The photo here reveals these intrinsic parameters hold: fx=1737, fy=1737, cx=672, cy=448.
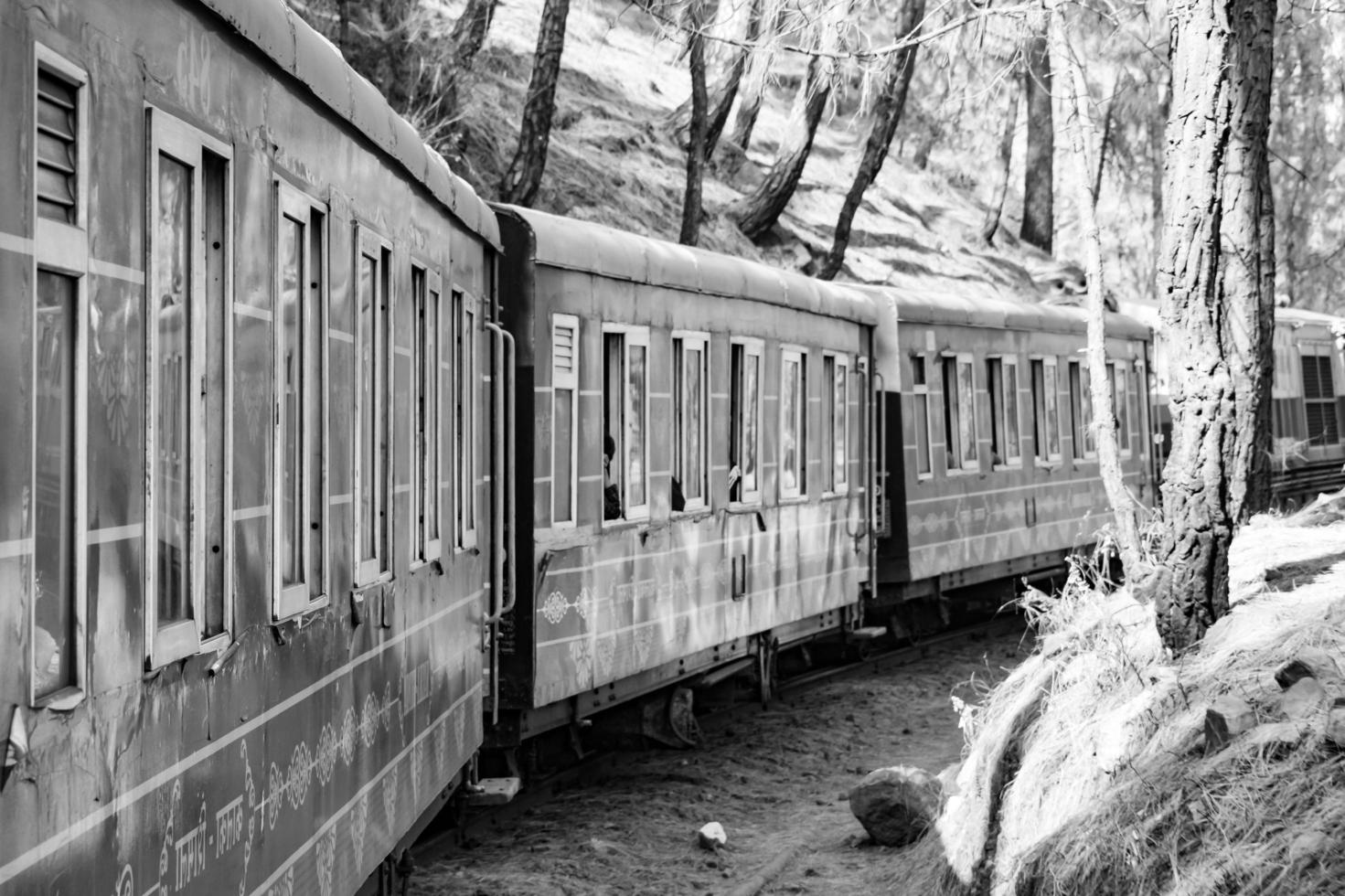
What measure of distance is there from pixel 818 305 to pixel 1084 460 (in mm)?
7029

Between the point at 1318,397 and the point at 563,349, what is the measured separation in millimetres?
19788

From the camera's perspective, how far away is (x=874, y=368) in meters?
15.3

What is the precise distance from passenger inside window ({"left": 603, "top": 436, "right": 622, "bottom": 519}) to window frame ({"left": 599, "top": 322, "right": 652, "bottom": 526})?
0.09 ft

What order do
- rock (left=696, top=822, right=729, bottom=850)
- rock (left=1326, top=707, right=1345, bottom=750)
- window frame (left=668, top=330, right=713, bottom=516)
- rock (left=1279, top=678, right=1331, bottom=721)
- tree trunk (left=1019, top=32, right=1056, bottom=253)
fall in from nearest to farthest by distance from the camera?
rock (left=1326, top=707, right=1345, bottom=750) → rock (left=1279, top=678, right=1331, bottom=721) → rock (left=696, top=822, right=729, bottom=850) → window frame (left=668, top=330, right=713, bottom=516) → tree trunk (left=1019, top=32, right=1056, bottom=253)

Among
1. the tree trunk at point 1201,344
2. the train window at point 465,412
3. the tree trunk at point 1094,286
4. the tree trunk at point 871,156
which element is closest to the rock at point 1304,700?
the tree trunk at point 1201,344

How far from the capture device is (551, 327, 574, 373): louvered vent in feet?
30.7

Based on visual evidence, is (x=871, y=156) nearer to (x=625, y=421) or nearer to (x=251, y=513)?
(x=625, y=421)

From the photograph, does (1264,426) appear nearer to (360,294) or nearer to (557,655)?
(557,655)

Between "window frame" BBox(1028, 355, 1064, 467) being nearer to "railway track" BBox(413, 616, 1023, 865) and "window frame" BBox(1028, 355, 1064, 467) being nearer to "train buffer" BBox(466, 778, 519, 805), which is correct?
"railway track" BBox(413, 616, 1023, 865)

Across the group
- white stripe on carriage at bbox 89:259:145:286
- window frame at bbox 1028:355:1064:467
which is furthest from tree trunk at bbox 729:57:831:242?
white stripe on carriage at bbox 89:259:145:286

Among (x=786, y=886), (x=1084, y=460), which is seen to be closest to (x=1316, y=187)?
(x=1084, y=460)

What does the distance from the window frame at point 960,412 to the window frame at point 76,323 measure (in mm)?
13775

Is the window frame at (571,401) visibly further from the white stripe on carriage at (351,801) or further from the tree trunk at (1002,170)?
the tree trunk at (1002,170)

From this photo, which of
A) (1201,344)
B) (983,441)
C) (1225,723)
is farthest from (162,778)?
(983,441)
